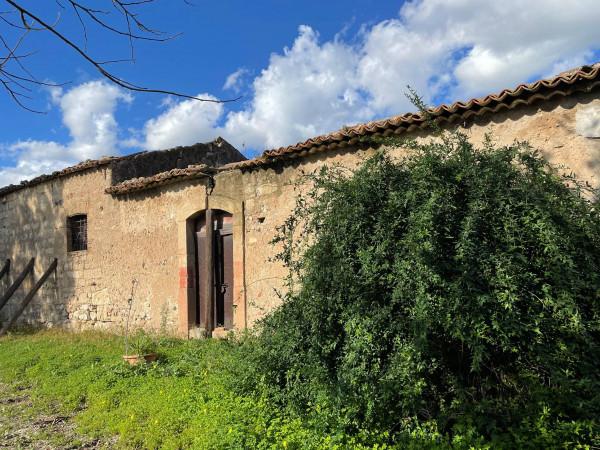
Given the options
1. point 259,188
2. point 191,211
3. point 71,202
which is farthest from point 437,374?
point 71,202

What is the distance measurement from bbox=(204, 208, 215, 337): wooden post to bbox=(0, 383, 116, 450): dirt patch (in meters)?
3.20

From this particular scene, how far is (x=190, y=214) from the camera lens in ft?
29.0

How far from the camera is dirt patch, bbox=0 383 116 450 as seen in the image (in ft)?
14.8

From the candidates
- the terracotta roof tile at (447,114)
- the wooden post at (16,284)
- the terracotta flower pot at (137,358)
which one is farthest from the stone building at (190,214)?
the terracotta flower pot at (137,358)

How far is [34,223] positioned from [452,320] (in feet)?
39.6

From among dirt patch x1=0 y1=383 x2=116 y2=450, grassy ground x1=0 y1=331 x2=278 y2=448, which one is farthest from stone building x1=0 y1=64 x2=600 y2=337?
dirt patch x1=0 y1=383 x2=116 y2=450

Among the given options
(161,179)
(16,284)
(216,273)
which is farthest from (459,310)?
(16,284)

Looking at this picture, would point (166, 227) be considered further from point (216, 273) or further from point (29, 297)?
point (29, 297)

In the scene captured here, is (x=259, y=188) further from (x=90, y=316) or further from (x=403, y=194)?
(x=90, y=316)

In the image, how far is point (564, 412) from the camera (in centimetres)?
359

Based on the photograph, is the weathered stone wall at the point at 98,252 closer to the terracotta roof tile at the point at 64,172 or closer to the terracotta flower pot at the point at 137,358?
the terracotta roof tile at the point at 64,172

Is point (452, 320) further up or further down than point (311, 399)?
further up

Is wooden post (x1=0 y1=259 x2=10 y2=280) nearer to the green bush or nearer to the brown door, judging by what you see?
the brown door

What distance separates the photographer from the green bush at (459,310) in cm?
358
